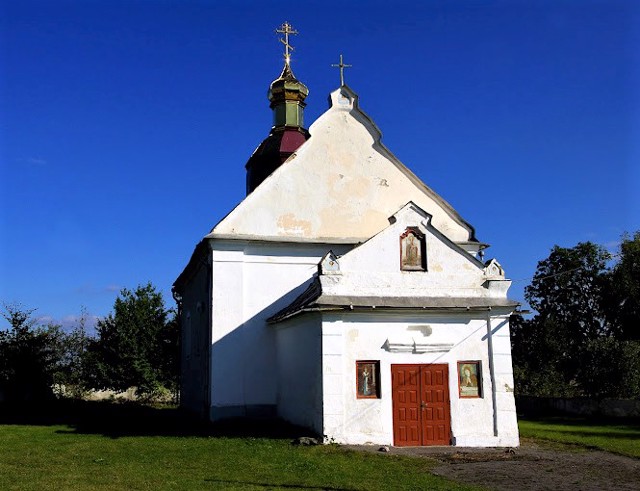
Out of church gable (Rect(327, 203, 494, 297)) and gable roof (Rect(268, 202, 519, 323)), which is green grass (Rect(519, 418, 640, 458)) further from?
church gable (Rect(327, 203, 494, 297))

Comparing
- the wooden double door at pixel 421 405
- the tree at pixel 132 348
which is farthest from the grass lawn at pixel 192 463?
the tree at pixel 132 348

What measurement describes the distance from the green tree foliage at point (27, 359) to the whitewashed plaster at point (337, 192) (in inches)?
733

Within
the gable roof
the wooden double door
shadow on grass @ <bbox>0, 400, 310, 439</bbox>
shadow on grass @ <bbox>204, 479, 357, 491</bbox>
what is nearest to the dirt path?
the wooden double door

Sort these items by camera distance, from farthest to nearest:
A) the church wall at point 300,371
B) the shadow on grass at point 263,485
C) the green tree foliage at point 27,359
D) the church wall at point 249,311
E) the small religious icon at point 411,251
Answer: the green tree foliage at point 27,359 → the church wall at point 249,311 → the small religious icon at point 411,251 → the church wall at point 300,371 → the shadow on grass at point 263,485

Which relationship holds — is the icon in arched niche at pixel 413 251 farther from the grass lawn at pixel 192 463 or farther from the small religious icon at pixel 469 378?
the grass lawn at pixel 192 463

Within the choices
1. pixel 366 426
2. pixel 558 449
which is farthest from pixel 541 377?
pixel 366 426

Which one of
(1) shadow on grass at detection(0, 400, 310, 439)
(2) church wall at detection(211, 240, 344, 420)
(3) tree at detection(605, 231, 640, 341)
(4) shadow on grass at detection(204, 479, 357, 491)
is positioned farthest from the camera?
(3) tree at detection(605, 231, 640, 341)

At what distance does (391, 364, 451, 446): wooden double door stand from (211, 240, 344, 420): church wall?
4.98 m

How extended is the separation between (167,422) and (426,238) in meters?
11.3

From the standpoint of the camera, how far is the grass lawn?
37.8 feet

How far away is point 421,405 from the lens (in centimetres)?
1656

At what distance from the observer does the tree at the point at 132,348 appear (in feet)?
129

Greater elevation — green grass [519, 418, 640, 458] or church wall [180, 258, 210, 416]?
church wall [180, 258, 210, 416]

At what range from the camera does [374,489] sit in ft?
36.1
